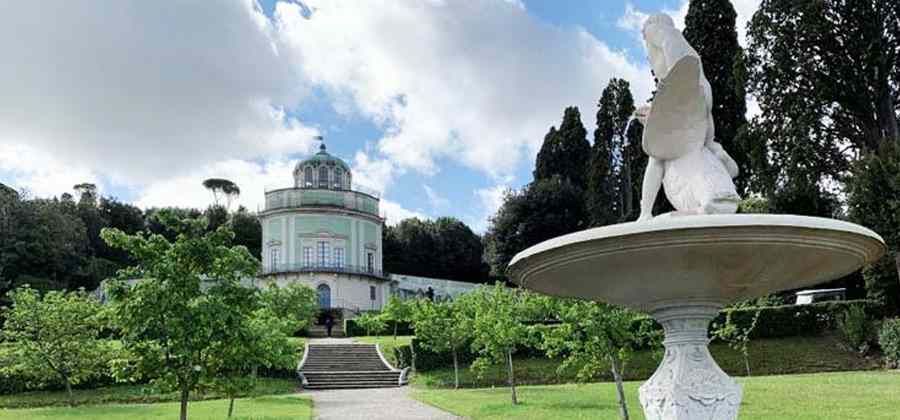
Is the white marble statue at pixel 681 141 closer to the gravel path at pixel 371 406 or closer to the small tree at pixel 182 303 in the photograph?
the small tree at pixel 182 303

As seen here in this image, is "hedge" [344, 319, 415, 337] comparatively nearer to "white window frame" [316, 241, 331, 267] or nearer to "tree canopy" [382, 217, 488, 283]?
"white window frame" [316, 241, 331, 267]

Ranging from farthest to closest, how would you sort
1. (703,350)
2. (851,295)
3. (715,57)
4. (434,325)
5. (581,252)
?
(715,57) < (851,295) < (434,325) < (703,350) < (581,252)

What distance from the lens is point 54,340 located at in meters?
22.0

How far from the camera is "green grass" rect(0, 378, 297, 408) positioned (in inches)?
883

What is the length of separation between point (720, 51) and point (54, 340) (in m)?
31.8

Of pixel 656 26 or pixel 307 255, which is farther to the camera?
pixel 307 255

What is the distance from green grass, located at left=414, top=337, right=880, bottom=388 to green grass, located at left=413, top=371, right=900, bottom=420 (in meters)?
3.34

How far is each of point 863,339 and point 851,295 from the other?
9.66m

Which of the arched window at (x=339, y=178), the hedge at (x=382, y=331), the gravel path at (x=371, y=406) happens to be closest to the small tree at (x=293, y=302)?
the hedge at (x=382, y=331)

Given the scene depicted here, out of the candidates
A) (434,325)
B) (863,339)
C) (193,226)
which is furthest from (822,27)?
(193,226)

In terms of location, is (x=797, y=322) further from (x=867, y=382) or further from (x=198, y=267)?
(x=198, y=267)

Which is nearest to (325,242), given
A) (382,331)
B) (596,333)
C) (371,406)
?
(382,331)

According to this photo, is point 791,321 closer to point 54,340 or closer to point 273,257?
point 54,340

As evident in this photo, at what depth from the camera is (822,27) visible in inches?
1204
